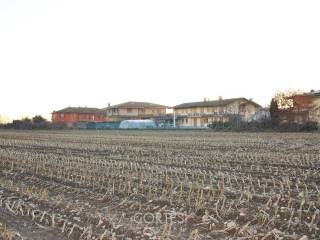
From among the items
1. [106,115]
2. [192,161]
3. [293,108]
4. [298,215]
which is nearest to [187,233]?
[298,215]

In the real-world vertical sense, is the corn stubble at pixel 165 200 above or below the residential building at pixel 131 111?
below

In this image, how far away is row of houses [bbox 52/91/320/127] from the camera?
53.6m

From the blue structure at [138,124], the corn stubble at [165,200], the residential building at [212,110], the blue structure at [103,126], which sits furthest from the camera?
the residential building at [212,110]

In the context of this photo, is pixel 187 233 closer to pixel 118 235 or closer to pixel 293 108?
pixel 118 235

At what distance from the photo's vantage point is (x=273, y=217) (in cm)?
655

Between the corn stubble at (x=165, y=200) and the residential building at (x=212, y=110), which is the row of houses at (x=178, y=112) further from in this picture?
the corn stubble at (x=165, y=200)

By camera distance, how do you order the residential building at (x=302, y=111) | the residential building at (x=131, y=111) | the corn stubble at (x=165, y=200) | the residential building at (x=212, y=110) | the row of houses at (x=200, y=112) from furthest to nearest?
the residential building at (x=131, y=111)
the residential building at (x=212, y=110)
the row of houses at (x=200, y=112)
the residential building at (x=302, y=111)
the corn stubble at (x=165, y=200)

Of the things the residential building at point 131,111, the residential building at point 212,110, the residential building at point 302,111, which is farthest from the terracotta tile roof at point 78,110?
the residential building at point 302,111

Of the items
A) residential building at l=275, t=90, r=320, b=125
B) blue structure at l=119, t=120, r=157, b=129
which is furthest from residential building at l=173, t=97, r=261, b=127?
residential building at l=275, t=90, r=320, b=125

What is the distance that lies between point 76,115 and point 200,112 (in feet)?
116

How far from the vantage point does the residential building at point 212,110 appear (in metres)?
74.6

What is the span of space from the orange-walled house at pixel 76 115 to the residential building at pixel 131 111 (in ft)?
22.3

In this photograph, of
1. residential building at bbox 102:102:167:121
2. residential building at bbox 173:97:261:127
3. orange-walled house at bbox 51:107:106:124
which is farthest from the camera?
orange-walled house at bbox 51:107:106:124

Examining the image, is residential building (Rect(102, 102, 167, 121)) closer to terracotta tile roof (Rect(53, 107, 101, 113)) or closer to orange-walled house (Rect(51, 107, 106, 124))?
orange-walled house (Rect(51, 107, 106, 124))
